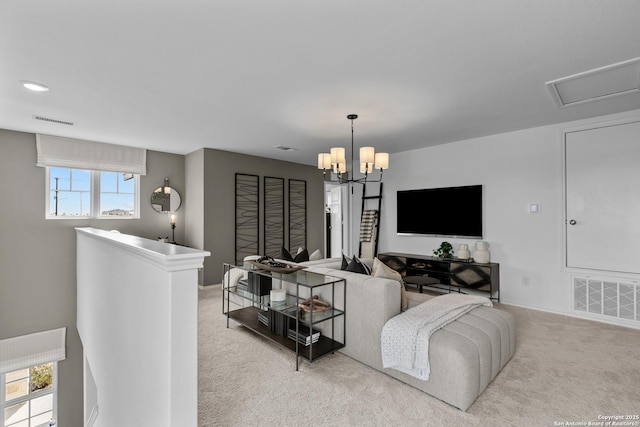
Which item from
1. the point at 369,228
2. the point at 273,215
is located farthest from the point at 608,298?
the point at 273,215

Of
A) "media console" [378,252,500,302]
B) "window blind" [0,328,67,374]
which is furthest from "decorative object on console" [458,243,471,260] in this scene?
"window blind" [0,328,67,374]

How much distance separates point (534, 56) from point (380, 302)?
2.10m

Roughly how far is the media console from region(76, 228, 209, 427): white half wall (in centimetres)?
372

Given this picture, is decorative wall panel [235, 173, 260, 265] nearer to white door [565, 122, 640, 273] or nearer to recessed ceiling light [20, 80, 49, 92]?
recessed ceiling light [20, 80, 49, 92]

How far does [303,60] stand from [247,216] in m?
3.59

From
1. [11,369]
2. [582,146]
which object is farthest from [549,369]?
[11,369]

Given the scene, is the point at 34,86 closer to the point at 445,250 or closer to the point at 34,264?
the point at 34,264

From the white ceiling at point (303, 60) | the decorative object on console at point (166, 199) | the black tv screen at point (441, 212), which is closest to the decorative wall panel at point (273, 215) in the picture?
the decorative object on console at point (166, 199)

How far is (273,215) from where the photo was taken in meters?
5.73

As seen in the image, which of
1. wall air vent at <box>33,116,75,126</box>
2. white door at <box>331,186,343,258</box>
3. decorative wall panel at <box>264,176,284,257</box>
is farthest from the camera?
white door at <box>331,186,343,258</box>

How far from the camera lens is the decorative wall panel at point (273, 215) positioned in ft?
18.5

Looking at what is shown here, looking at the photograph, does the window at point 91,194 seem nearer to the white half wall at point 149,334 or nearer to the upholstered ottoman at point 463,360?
the white half wall at point 149,334

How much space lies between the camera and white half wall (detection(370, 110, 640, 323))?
3734mm

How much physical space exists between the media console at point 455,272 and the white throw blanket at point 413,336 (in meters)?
1.89
